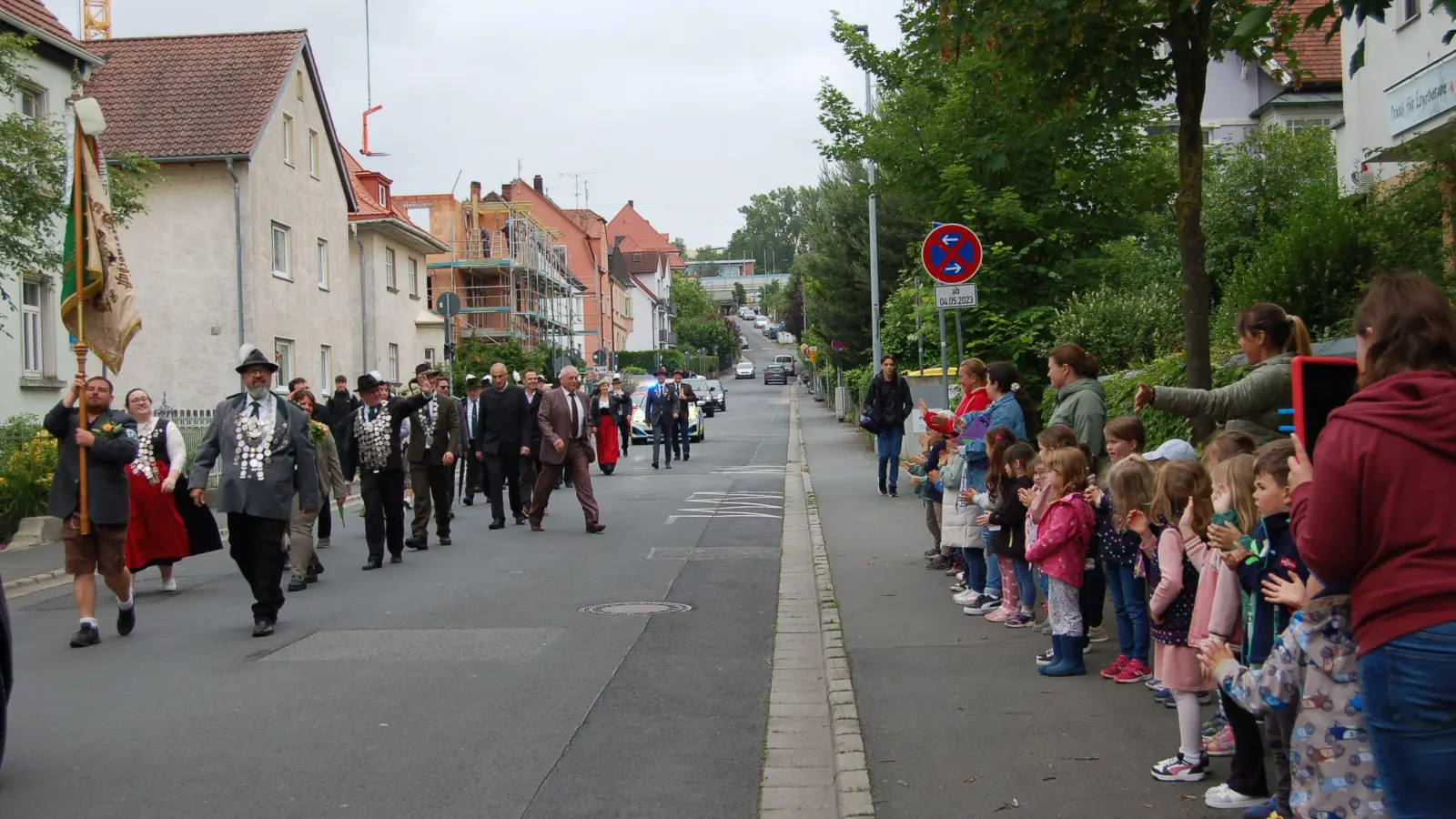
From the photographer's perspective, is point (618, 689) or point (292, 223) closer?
point (618, 689)

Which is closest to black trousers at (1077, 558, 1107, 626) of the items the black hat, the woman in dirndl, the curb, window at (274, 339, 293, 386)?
the curb

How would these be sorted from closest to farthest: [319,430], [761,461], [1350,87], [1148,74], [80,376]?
[1148,74]
[80,376]
[319,430]
[1350,87]
[761,461]

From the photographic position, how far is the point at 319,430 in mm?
12562

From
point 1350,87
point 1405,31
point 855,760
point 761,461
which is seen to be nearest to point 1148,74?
point 855,760

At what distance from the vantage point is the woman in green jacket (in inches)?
231

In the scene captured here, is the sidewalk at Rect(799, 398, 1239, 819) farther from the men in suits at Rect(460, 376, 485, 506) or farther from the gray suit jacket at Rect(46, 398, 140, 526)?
the men in suits at Rect(460, 376, 485, 506)

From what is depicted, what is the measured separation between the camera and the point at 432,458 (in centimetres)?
1413

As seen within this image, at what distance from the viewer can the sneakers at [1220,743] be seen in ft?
17.8

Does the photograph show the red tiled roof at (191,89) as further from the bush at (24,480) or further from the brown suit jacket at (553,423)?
the brown suit jacket at (553,423)

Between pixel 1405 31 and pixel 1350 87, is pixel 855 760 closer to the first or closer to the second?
pixel 1405 31

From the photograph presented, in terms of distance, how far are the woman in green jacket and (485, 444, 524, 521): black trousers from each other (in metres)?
11.2

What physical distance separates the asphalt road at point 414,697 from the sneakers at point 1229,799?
5.50ft

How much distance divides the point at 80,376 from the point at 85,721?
2.96 metres

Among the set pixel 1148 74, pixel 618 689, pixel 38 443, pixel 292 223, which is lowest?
pixel 618 689
